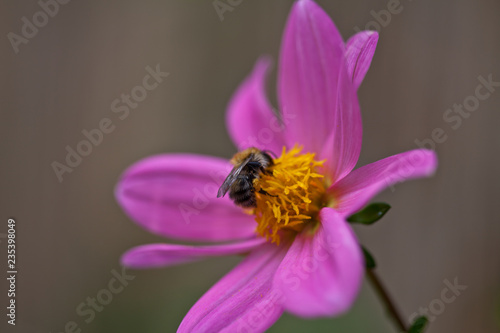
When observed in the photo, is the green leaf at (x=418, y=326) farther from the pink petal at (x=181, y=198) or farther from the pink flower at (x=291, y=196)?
the pink petal at (x=181, y=198)

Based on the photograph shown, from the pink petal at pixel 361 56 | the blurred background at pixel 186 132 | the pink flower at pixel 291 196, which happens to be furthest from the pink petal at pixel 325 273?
the blurred background at pixel 186 132

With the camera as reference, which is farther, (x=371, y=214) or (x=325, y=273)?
(x=371, y=214)

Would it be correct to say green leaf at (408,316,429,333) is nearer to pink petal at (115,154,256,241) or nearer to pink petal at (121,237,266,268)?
pink petal at (121,237,266,268)

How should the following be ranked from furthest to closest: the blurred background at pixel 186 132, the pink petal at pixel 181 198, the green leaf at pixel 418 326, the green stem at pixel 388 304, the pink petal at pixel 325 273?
the blurred background at pixel 186 132 < the pink petal at pixel 181 198 < the green stem at pixel 388 304 < the green leaf at pixel 418 326 < the pink petal at pixel 325 273

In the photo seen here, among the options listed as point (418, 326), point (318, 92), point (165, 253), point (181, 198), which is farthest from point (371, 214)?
point (181, 198)

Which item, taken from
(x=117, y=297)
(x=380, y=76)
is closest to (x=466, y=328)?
(x=380, y=76)

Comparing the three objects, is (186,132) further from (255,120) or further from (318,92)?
(318,92)
